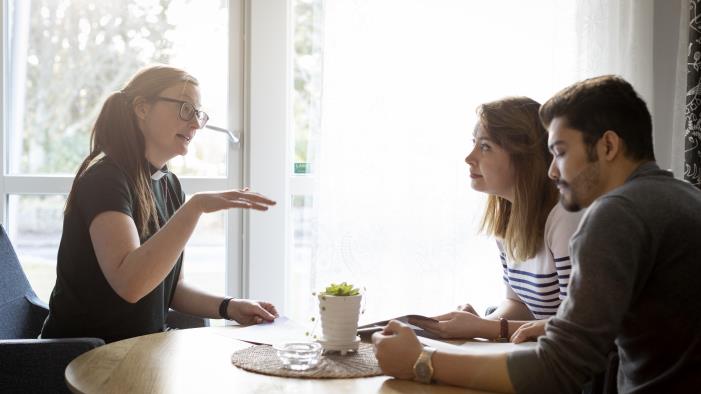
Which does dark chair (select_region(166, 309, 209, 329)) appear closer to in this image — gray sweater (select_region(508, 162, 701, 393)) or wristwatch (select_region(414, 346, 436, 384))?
wristwatch (select_region(414, 346, 436, 384))

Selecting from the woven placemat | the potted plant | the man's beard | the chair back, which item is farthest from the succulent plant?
the chair back

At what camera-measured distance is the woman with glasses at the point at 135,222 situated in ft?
6.26

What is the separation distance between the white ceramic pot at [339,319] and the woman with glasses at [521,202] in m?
0.43

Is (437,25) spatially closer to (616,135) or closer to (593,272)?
(616,135)

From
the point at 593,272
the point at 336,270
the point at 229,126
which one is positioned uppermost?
the point at 229,126

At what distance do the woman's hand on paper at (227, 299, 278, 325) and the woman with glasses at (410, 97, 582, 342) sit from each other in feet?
1.70

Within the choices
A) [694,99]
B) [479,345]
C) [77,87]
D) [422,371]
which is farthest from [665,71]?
[77,87]

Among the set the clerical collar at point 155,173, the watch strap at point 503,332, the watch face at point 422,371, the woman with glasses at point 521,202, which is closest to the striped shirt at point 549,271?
the woman with glasses at point 521,202

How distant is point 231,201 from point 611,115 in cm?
89

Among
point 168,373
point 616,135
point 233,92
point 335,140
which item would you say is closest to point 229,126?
point 233,92

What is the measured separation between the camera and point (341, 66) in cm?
301

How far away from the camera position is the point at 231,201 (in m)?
1.85

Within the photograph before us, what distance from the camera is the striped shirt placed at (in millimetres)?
1966

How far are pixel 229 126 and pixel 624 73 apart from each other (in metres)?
1.62
